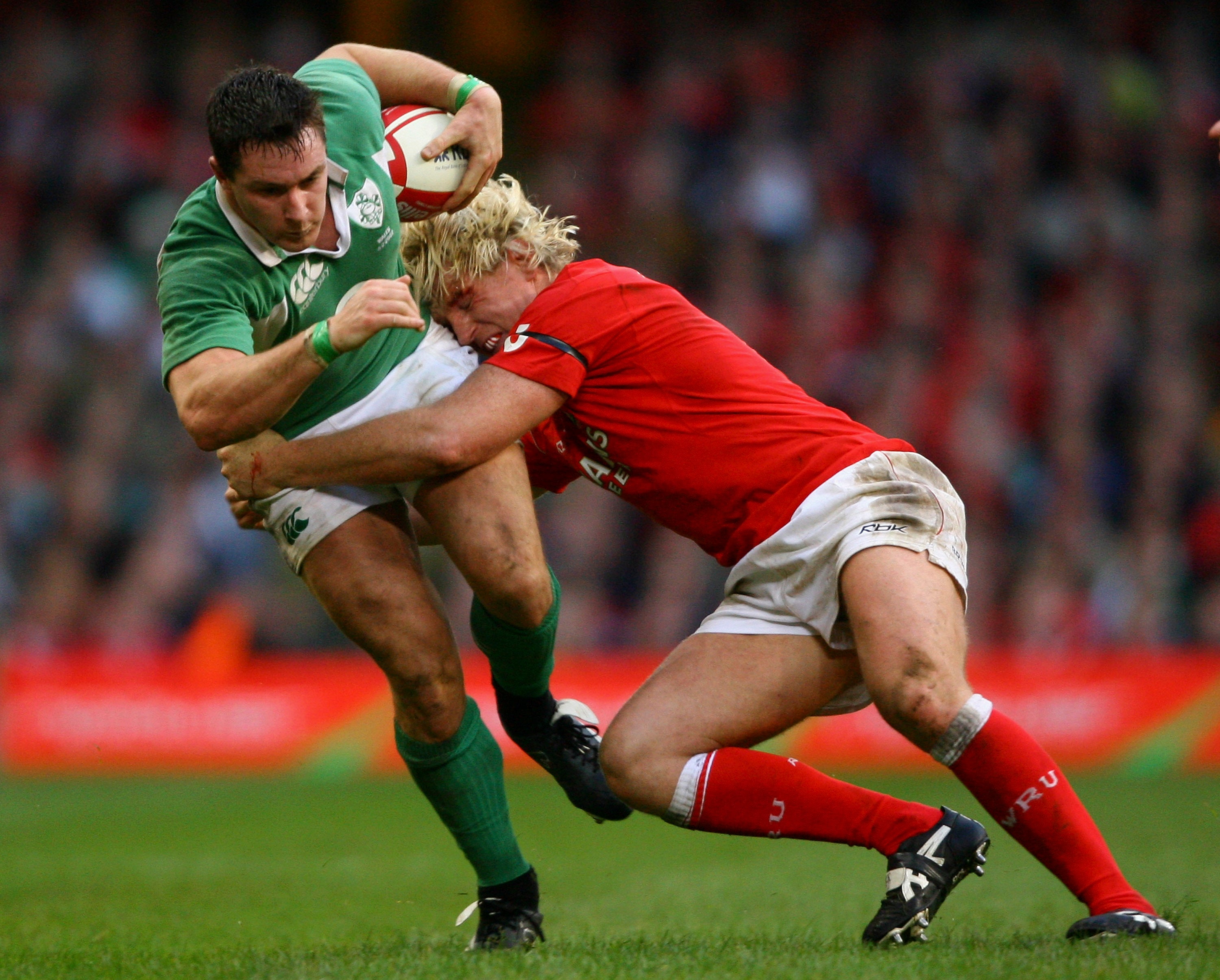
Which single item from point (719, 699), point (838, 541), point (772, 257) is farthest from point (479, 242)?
point (772, 257)

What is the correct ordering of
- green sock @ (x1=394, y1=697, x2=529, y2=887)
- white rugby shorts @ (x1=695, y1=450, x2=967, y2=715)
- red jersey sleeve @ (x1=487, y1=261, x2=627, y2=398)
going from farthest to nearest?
1. green sock @ (x1=394, y1=697, x2=529, y2=887)
2. red jersey sleeve @ (x1=487, y1=261, x2=627, y2=398)
3. white rugby shorts @ (x1=695, y1=450, x2=967, y2=715)

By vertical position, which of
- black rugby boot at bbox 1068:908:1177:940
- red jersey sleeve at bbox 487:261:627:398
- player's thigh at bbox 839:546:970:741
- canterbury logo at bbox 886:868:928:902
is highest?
red jersey sleeve at bbox 487:261:627:398

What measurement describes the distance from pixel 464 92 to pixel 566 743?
6.54ft

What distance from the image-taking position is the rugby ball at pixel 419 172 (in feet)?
14.6

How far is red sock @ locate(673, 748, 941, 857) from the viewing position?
3885 millimetres

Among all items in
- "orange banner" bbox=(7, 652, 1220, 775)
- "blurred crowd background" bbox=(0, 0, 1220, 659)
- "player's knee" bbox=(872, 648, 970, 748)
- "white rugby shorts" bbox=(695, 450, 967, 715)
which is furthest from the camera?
"blurred crowd background" bbox=(0, 0, 1220, 659)

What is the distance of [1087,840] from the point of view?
377 centimetres

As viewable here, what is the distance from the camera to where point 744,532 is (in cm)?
416

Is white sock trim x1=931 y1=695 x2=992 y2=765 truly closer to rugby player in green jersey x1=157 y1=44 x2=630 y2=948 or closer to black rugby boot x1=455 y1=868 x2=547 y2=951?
rugby player in green jersey x1=157 y1=44 x2=630 y2=948

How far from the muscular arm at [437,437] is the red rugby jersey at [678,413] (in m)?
0.06

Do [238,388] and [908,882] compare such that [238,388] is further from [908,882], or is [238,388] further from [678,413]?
[908,882]

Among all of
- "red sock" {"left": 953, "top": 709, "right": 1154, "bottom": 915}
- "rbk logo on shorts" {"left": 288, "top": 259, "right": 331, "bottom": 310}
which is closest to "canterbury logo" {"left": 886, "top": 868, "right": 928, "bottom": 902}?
"red sock" {"left": 953, "top": 709, "right": 1154, "bottom": 915}

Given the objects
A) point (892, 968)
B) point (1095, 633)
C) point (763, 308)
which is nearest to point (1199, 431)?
point (1095, 633)

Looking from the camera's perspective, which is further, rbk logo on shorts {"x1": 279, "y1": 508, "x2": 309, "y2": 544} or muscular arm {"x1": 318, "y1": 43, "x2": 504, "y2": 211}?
muscular arm {"x1": 318, "y1": 43, "x2": 504, "y2": 211}
